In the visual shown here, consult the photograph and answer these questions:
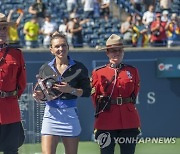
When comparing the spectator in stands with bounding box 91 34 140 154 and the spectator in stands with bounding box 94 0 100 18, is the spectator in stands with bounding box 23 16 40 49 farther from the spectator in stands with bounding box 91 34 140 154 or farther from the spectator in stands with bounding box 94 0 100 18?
the spectator in stands with bounding box 91 34 140 154

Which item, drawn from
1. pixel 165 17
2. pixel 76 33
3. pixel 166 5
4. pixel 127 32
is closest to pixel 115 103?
pixel 76 33

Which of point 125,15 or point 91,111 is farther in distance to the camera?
point 125,15

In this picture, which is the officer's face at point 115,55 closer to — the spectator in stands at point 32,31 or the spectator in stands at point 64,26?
the spectator in stands at point 32,31

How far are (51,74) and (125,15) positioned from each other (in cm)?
1344

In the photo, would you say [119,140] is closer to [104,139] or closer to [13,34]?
[104,139]

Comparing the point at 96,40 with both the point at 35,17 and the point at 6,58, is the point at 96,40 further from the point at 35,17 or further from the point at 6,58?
the point at 6,58

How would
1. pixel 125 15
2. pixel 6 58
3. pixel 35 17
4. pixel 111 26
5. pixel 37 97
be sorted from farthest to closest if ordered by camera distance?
pixel 125 15 < pixel 111 26 < pixel 35 17 < pixel 6 58 < pixel 37 97

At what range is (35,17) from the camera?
18.4 meters

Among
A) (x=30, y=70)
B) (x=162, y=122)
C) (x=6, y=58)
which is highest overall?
(x=6, y=58)

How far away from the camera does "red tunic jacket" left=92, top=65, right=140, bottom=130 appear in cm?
855

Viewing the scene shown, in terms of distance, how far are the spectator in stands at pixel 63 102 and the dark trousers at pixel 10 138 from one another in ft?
1.79

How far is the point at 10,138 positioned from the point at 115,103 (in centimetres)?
130

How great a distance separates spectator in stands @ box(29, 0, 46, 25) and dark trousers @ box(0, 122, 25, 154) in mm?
10621

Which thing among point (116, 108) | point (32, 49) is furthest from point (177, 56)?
point (116, 108)
